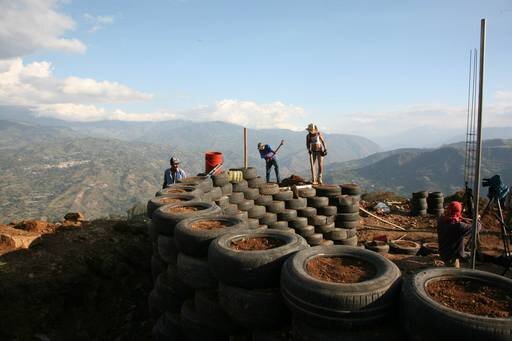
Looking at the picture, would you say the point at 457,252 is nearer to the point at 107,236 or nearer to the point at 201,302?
the point at 201,302

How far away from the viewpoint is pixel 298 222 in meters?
10.6

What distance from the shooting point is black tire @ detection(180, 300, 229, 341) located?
443 centimetres

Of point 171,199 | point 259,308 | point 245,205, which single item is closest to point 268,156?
point 245,205

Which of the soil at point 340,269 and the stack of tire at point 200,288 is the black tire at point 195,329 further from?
the soil at point 340,269

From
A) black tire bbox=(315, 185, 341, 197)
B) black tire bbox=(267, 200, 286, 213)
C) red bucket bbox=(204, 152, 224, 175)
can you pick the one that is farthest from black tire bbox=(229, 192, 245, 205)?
black tire bbox=(315, 185, 341, 197)

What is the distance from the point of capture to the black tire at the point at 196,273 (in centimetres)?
453

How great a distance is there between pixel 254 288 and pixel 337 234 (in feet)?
27.0

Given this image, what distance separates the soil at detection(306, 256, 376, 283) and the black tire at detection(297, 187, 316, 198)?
738 cm

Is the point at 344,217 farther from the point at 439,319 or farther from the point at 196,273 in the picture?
the point at 439,319

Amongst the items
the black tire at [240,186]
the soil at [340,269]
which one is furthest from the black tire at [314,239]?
the soil at [340,269]

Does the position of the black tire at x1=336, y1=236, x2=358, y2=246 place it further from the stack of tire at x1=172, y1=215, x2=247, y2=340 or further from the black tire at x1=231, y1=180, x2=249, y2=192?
the stack of tire at x1=172, y1=215, x2=247, y2=340

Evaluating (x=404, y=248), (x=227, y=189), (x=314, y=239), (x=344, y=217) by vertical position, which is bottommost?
(x=404, y=248)

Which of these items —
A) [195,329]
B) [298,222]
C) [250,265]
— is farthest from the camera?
[298,222]

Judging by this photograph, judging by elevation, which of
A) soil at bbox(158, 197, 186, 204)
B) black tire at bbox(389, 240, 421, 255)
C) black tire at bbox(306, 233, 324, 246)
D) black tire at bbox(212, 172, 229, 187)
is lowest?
black tire at bbox(389, 240, 421, 255)
